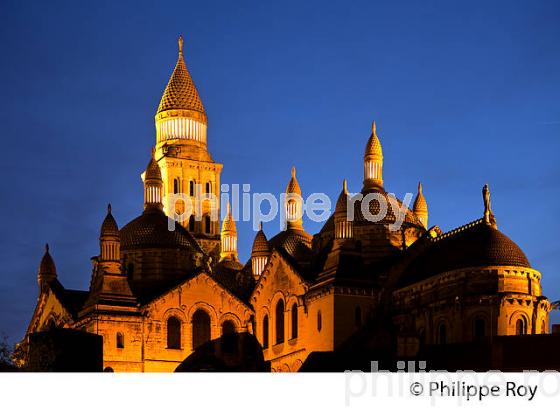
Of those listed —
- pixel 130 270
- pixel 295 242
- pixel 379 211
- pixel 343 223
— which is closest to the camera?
pixel 343 223

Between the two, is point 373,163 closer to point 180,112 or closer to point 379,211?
point 379,211

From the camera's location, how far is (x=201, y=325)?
90.2m

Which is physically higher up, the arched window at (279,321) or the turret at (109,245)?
the turret at (109,245)

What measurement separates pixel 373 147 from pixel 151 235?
49.9 ft

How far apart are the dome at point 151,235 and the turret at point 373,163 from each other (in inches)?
509

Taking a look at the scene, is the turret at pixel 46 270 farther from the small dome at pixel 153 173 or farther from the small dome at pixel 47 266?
the small dome at pixel 153 173

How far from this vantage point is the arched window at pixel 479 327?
71750 mm

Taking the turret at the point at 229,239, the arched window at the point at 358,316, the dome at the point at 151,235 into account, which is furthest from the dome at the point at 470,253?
the turret at the point at 229,239

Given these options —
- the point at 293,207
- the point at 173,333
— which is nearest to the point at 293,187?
the point at 293,207

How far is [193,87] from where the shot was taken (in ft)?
368
